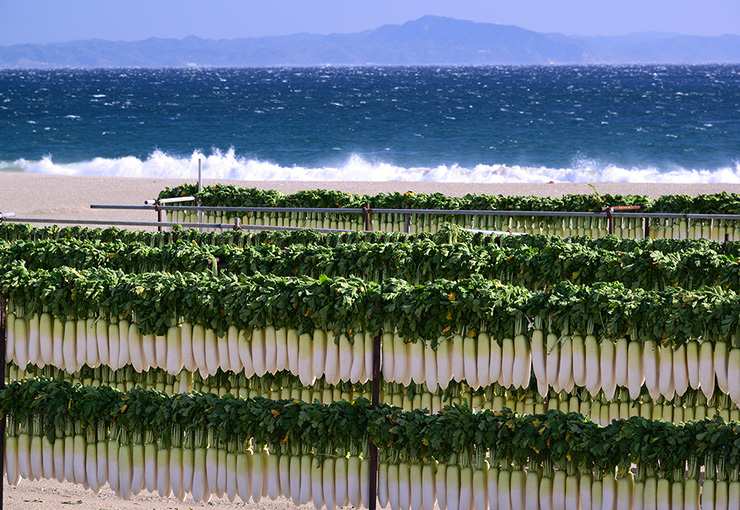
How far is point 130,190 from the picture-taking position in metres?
34.3

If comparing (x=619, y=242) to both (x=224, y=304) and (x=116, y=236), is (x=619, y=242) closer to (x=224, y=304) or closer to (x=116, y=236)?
(x=224, y=304)

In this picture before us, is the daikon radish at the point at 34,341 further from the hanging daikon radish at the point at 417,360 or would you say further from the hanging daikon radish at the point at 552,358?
the hanging daikon radish at the point at 552,358

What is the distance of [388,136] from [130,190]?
34.9 meters

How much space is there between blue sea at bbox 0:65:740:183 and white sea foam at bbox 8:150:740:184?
12 cm

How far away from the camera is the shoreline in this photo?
2992 centimetres

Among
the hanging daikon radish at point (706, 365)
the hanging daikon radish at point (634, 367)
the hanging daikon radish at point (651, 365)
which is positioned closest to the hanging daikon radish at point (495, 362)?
the hanging daikon radish at point (634, 367)

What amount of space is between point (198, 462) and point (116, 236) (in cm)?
633

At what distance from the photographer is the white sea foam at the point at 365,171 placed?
4912cm

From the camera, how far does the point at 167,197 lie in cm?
1608

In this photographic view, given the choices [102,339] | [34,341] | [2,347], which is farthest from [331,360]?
[2,347]

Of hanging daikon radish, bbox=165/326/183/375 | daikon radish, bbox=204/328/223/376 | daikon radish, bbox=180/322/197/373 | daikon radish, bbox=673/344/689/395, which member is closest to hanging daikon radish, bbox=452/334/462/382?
daikon radish, bbox=673/344/689/395

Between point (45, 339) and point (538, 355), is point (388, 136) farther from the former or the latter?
point (538, 355)

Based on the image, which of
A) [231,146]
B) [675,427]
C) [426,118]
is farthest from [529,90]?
[675,427]

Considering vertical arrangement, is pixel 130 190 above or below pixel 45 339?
below
